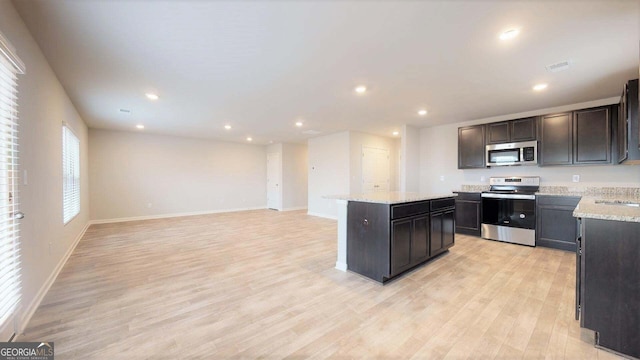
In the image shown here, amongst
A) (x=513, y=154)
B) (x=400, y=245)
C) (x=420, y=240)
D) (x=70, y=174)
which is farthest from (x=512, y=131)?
(x=70, y=174)

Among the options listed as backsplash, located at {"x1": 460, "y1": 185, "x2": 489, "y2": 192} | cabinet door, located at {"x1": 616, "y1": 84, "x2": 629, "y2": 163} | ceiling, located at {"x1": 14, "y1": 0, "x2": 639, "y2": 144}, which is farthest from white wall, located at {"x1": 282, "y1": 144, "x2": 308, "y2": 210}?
cabinet door, located at {"x1": 616, "y1": 84, "x2": 629, "y2": 163}

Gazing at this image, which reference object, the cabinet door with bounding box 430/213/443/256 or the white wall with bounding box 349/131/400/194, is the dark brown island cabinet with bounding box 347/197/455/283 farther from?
the white wall with bounding box 349/131/400/194

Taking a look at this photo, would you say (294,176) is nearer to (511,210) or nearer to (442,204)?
(442,204)

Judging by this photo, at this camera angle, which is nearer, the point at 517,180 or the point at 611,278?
the point at 611,278

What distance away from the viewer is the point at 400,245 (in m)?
2.82

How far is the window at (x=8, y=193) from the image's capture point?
1691mm

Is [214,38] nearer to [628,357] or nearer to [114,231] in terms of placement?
[628,357]

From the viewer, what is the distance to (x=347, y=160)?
21.8 ft

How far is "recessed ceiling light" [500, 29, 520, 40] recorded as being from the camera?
2.18 metres

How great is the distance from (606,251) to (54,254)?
5.43m

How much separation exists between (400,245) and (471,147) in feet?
11.6

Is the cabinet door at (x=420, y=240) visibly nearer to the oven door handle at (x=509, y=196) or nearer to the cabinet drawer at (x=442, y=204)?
the cabinet drawer at (x=442, y=204)

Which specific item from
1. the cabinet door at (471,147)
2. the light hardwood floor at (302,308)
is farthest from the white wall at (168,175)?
the cabinet door at (471,147)

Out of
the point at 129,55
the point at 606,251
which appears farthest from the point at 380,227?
the point at 129,55
